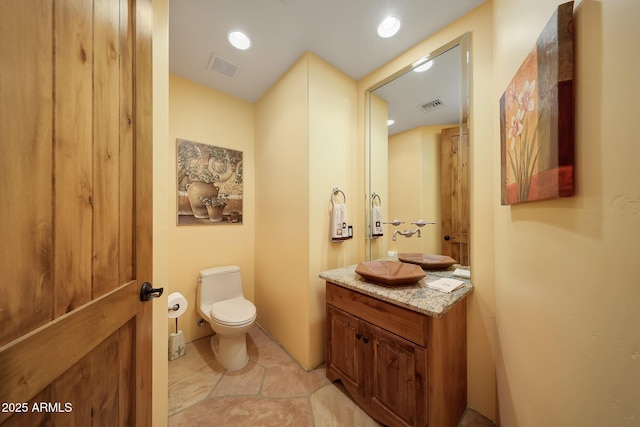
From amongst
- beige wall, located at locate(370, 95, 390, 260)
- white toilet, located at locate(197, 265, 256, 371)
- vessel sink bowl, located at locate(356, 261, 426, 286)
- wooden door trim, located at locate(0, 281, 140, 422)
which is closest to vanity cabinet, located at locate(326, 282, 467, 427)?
vessel sink bowl, located at locate(356, 261, 426, 286)

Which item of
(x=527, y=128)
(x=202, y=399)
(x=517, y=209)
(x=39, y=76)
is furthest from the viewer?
(x=202, y=399)

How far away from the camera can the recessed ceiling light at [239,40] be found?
58.0 inches

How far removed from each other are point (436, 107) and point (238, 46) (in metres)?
1.59

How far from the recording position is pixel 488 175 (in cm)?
126

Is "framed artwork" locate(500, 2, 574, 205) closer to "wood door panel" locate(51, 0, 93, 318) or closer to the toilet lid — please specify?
"wood door panel" locate(51, 0, 93, 318)

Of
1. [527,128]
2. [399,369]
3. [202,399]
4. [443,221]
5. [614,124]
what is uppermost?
[527,128]

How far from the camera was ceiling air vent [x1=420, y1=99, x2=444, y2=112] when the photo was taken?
1530 millimetres

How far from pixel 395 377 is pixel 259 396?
951 millimetres

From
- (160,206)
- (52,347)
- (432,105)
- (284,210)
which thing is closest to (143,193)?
(160,206)

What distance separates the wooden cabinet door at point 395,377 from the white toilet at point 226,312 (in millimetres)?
955

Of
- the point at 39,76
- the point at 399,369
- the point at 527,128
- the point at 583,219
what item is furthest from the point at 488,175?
the point at 39,76

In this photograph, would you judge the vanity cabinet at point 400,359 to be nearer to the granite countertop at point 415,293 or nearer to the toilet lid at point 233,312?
the granite countertop at point 415,293

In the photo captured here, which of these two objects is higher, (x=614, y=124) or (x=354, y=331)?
(x=614, y=124)

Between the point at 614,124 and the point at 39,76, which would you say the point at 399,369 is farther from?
the point at 39,76
